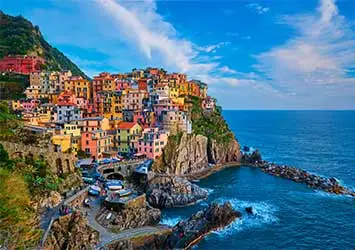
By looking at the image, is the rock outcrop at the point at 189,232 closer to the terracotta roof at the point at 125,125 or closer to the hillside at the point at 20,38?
the terracotta roof at the point at 125,125

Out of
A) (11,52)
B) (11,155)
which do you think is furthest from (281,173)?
(11,52)

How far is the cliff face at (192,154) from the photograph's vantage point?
202ft

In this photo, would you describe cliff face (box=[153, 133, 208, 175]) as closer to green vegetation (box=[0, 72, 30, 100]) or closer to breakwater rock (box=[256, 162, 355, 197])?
breakwater rock (box=[256, 162, 355, 197])

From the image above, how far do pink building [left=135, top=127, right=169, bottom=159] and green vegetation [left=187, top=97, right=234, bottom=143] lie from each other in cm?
1366

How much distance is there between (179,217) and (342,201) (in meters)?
27.1

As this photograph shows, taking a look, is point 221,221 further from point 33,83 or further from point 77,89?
point 33,83

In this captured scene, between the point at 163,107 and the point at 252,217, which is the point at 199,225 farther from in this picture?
the point at 163,107

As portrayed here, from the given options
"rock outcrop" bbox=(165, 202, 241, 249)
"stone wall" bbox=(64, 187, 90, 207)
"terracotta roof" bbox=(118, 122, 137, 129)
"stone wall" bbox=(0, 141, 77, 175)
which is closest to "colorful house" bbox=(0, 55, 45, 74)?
"terracotta roof" bbox=(118, 122, 137, 129)

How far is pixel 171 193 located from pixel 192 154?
65.8 feet

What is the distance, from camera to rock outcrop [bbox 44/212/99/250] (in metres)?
29.2

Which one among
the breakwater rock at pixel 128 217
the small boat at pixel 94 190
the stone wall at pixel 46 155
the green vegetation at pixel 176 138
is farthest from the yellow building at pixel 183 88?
the breakwater rock at pixel 128 217

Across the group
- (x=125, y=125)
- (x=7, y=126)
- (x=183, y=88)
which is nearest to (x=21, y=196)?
(x=7, y=126)

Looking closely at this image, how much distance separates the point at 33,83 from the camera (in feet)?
261

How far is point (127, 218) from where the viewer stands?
125ft
